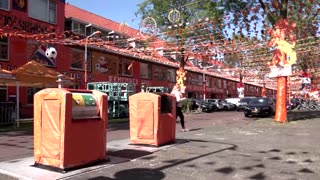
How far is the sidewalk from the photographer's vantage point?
745 centimetres

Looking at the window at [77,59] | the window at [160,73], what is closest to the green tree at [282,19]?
the window at [77,59]

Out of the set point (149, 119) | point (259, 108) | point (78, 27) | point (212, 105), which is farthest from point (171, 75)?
point (149, 119)

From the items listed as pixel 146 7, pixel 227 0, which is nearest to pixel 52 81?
pixel 227 0

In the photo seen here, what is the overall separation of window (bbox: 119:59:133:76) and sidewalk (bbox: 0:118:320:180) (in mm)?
30141

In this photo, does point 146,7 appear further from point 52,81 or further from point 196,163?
point 196,163

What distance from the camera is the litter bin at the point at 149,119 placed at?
1073cm

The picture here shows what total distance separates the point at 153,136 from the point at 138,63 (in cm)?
3425

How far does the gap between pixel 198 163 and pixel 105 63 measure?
3089 cm

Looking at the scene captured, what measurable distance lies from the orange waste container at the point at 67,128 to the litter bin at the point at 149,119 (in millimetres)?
2513

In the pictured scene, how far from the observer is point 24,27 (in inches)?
1116

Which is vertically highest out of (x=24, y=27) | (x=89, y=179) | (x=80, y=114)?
(x=24, y=27)

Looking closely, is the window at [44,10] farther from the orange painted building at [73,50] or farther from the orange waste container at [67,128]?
the orange waste container at [67,128]

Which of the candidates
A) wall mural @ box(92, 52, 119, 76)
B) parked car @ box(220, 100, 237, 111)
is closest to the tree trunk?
wall mural @ box(92, 52, 119, 76)

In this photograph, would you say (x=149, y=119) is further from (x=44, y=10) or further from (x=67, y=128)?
(x=44, y=10)
